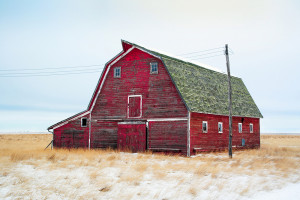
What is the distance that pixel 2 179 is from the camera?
1216 centimetres

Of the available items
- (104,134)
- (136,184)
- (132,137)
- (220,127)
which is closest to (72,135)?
(104,134)

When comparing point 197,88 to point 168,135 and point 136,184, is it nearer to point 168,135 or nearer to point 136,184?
point 168,135

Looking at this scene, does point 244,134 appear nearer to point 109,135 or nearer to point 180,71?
point 180,71

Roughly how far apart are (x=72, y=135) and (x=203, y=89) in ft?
37.0

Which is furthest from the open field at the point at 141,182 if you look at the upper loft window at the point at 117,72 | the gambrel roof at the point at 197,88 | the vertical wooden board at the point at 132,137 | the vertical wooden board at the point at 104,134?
the upper loft window at the point at 117,72

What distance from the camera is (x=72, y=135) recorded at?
89.4ft

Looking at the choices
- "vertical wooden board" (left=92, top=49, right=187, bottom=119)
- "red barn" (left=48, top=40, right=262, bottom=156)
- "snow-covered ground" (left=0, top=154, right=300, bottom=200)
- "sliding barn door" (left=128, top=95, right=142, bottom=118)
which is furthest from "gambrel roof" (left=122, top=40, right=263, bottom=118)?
"snow-covered ground" (left=0, top=154, right=300, bottom=200)

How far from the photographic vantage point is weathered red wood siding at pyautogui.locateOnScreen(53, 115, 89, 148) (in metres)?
26.8

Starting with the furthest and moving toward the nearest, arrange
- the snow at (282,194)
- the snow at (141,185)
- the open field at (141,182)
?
the open field at (141,182), the snow at (141,185), the snow at (282,194)

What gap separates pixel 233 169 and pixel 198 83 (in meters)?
11.4

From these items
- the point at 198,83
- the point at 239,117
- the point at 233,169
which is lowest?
the point at 233,169

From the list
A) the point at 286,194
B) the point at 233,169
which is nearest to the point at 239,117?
the point at 233,169

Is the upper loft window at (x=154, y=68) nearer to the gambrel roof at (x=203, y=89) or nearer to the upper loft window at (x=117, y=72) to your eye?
the gambrel roof at (x=203, y=89)

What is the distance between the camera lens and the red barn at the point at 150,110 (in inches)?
901
